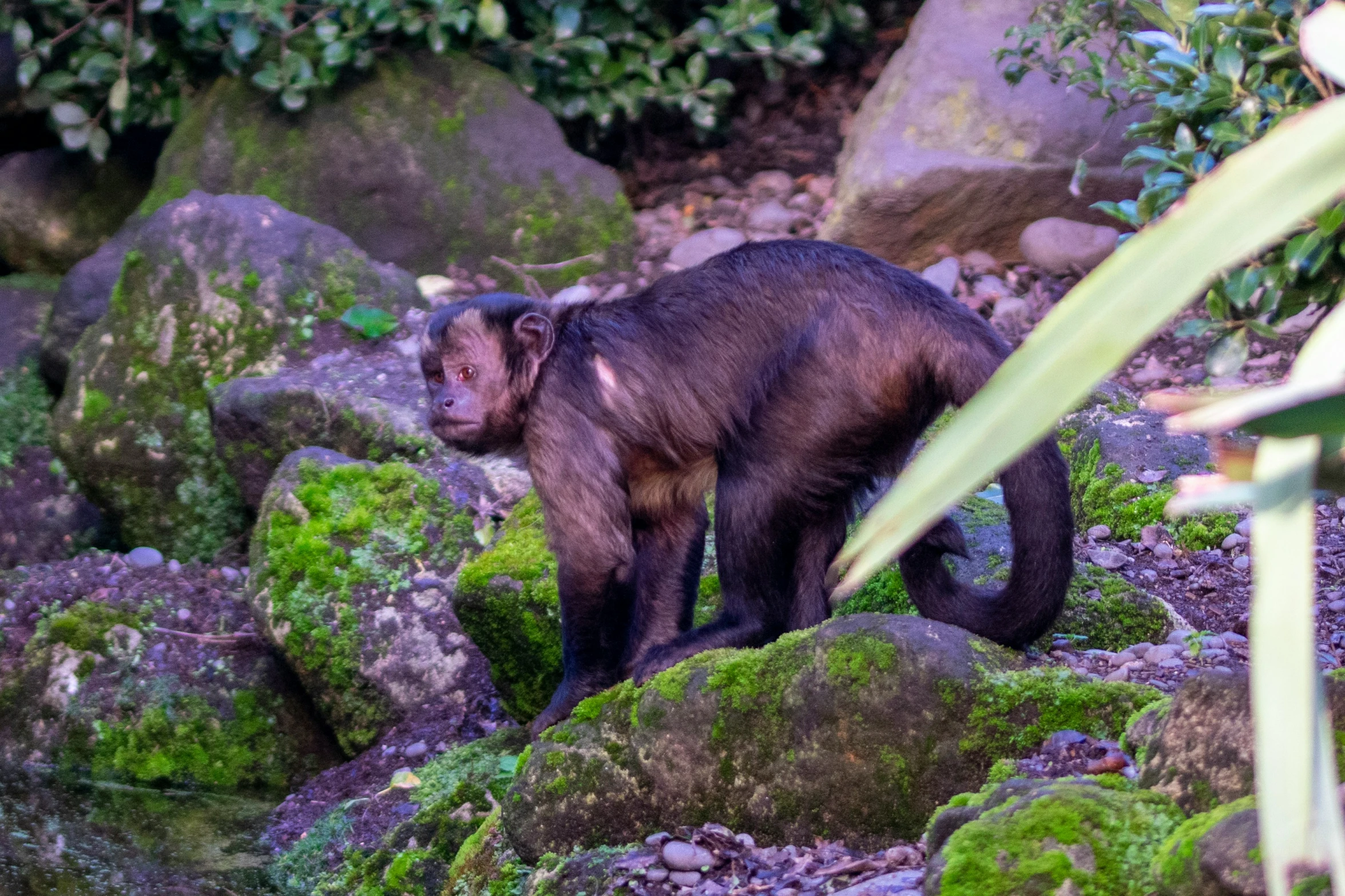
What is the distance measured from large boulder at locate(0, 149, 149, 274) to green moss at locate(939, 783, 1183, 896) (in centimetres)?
897

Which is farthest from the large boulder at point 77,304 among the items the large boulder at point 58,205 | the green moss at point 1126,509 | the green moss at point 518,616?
the green moss at point 1126,509

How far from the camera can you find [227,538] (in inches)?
278

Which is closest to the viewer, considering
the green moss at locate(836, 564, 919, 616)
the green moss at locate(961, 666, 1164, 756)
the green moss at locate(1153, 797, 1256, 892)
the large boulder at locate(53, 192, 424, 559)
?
the green moss at locate(1153, 797, 1256, 892)

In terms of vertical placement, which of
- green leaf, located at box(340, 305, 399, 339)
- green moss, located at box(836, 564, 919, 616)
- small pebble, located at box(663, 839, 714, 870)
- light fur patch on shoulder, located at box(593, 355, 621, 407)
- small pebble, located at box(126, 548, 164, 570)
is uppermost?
light fur patch on shoulder, located at box(593, 355, 621, 407)

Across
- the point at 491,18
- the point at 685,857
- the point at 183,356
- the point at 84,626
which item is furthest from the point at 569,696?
the point at 491,18

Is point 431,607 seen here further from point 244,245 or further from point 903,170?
point 903,170

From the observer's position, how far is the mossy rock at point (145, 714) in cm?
548

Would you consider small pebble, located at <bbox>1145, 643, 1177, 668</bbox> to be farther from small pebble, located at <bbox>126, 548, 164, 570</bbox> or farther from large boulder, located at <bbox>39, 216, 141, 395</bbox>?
large boulder, located at <bbox>39, 216, 141, 395</bbox>

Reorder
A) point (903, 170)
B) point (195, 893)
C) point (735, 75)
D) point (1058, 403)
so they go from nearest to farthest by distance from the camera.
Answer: point (1058, 403) → point (195, 893) → point (903, 170) → point (735, 75)

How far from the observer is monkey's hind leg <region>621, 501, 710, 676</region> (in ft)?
14.8

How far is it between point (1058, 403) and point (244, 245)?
693 cm

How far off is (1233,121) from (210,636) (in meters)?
4.65

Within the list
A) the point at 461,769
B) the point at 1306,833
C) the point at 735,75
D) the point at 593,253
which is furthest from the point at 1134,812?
the point at 735,75

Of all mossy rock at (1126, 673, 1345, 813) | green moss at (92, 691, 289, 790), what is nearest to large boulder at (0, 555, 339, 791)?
green moss at (92, 691, 289, 790)
